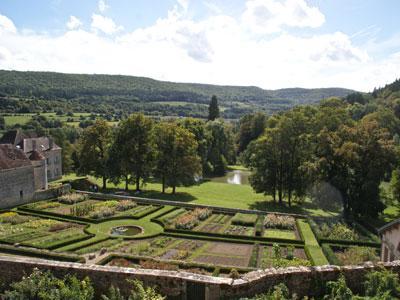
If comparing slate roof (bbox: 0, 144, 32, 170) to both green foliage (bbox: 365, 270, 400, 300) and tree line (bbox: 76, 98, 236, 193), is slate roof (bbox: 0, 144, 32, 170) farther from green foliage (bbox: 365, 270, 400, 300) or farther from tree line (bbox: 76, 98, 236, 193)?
green foliage (bbox: 365, 270, 400, 300)

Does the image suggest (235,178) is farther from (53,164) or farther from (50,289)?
(50,289)

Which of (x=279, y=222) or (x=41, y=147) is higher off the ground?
(x=41, y=147)

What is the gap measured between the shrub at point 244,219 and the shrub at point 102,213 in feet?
33.9

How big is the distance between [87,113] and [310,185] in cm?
11147

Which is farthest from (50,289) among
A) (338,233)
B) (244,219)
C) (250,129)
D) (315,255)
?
(250,129)

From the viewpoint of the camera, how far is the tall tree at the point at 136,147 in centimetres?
4309

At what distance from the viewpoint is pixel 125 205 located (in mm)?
34625

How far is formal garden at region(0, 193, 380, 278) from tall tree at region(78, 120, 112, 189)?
8219 millimetres

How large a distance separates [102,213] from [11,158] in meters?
11.1

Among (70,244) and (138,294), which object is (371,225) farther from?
(138,294)

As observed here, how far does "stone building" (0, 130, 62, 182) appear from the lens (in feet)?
151

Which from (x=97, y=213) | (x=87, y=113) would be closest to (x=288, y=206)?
(x=97, y=213)

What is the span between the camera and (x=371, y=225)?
3195cm

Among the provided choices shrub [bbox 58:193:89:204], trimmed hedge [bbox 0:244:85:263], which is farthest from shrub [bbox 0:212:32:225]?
trimmed hedge [bbox 0:244:85:263]
